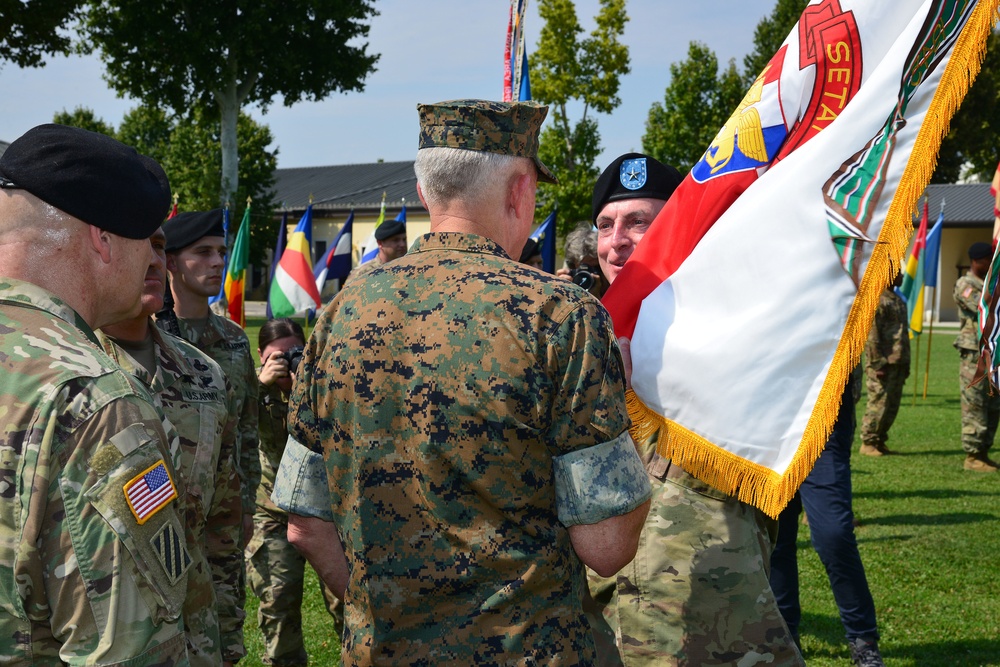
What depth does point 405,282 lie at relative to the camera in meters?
2.20

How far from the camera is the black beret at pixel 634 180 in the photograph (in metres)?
3.43

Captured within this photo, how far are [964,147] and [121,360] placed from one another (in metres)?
45.7

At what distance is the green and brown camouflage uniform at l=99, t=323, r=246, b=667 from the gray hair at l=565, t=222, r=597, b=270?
108 inches

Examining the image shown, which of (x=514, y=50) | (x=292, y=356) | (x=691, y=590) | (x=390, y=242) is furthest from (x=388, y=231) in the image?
(x=691, y=590)

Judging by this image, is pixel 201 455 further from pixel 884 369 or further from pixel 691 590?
pixel 884 369

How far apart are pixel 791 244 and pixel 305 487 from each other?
1.63 m

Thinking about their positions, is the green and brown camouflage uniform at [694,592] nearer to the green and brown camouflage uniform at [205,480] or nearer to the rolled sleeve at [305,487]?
the rolled sleeve at [305,487]

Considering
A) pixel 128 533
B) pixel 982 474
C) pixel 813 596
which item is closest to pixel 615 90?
pixel 982 474

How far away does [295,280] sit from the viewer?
1316 centimetres

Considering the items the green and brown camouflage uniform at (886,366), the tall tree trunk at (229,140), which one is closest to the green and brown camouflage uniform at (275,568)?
the green and brown camouflage uniform at (886,366)

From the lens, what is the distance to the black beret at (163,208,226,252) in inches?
190

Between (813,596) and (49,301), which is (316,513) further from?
(813,596)

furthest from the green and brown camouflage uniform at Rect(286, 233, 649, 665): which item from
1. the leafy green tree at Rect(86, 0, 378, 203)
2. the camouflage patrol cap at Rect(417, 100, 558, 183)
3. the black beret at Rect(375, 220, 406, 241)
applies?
the leafy green tree at Rect(86, 0, 378, 203)

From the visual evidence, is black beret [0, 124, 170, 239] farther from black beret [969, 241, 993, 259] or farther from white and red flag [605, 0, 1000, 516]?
black beret [969, 241, 993, 259]
